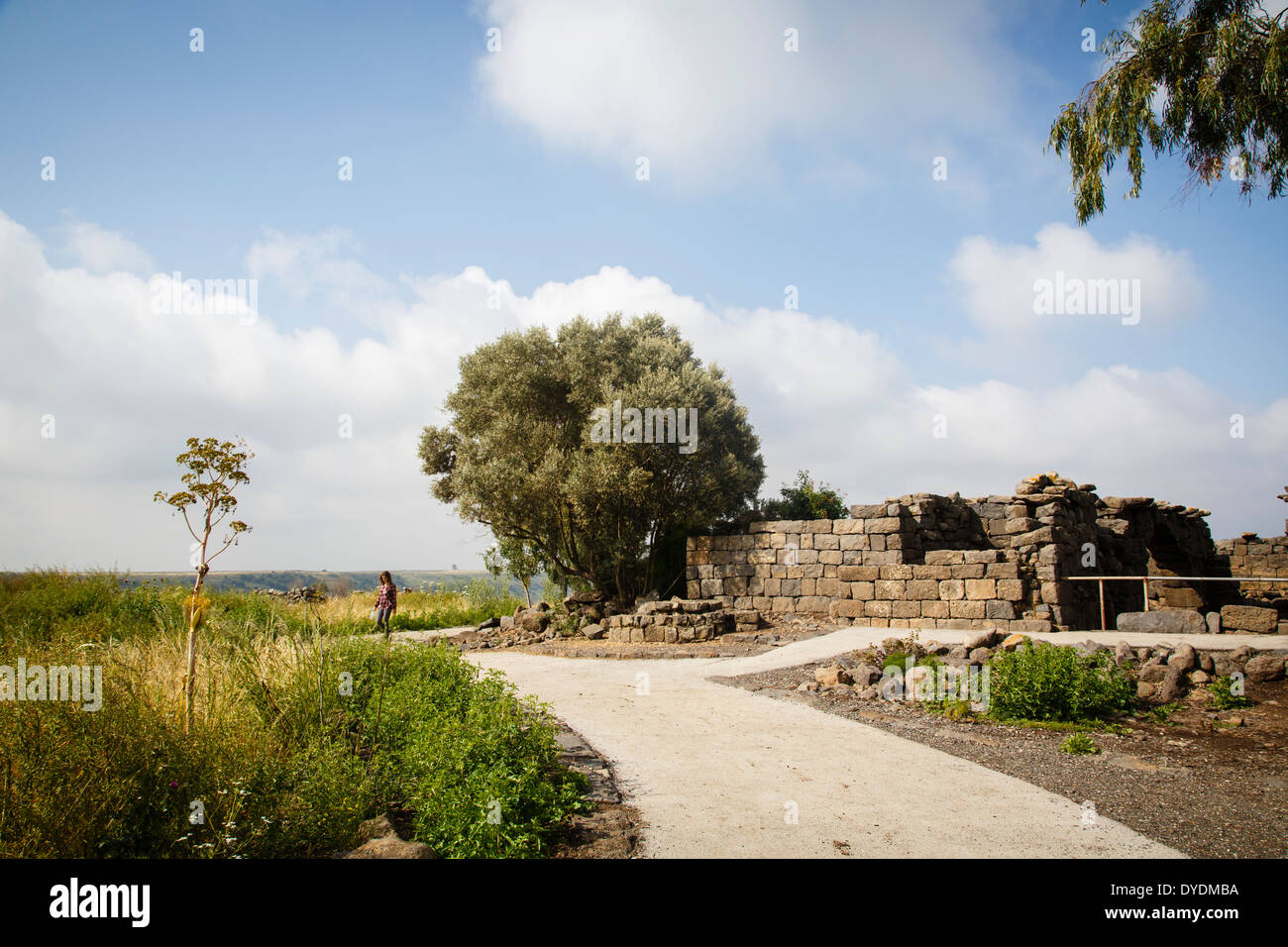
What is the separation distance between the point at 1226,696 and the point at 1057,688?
197 centimetres

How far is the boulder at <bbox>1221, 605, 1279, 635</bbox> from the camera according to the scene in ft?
40.6

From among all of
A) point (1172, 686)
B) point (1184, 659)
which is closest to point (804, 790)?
point (1172, 686)

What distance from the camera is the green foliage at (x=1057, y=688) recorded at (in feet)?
23.8

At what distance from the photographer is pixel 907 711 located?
26.3 ft

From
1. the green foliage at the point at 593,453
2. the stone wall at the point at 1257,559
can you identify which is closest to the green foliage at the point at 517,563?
the green foliage at the point at 593,453

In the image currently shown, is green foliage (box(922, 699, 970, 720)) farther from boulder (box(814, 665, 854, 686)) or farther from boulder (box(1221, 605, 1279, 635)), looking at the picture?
boulder (box(1221, 605, 1279, 635))

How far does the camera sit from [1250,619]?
41.8ft

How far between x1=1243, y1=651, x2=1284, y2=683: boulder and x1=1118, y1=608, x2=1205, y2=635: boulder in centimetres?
307

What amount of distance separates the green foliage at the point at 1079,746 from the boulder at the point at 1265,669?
312 cm

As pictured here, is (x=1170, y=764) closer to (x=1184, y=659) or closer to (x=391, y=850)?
(x=1184, y=659)

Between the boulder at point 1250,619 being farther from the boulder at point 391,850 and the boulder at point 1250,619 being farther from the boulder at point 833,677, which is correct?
the boulder at point 391,850

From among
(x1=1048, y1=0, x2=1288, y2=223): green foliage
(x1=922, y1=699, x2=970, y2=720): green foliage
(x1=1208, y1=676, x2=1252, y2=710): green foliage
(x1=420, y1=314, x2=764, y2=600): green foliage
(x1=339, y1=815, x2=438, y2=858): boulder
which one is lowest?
(x1=922, y1=699, x2=970, y2=720): green foliage

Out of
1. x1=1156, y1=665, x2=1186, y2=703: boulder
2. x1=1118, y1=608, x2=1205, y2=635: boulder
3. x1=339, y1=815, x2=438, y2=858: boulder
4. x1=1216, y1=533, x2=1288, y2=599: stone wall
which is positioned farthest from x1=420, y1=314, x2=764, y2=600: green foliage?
x1=1216, y1=533, x2=1288, y2=599: stone wall
